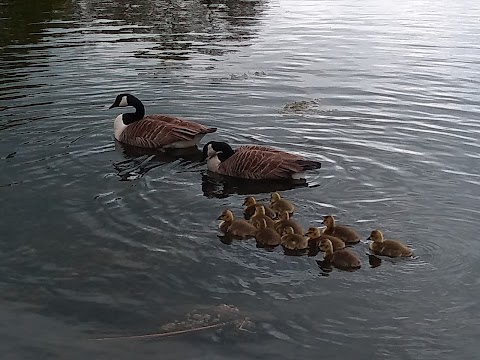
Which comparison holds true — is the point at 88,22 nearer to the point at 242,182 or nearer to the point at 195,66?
the point at 195,66

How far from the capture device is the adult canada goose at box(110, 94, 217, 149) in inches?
524

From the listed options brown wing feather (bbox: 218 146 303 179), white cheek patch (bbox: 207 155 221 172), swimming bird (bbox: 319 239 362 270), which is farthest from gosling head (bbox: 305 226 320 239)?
white cheek patch (bbox: 207 155 221 172)

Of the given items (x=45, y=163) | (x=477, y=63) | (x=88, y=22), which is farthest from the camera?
(x=88, y=22)

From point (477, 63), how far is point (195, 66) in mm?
10046

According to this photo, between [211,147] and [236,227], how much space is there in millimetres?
3270

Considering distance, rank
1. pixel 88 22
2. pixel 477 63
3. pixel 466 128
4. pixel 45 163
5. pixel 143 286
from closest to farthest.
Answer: pixel 143 286 → pixel 45 163 → pixel 466 128 → pixel 477 63 → pixel 88 22

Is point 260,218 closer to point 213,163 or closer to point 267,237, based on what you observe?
point 267,237

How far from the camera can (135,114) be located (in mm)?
14297

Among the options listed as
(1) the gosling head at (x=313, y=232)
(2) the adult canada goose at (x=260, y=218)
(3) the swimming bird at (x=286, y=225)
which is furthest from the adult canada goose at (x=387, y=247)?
(2) the adult canada goose at (x=260, y=218)

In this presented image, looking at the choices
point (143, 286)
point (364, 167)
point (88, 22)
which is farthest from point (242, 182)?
point (88, 22)

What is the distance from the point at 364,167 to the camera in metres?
12.1

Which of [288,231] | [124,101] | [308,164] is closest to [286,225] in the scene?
[288,231]

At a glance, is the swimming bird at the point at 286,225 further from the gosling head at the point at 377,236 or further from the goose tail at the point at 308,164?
the goose tail at the point at 308,164

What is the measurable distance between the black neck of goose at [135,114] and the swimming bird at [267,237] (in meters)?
5.75
